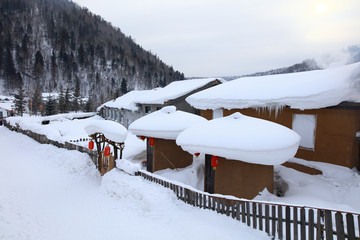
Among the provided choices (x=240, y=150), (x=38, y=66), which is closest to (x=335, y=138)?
(x=240, y=150)

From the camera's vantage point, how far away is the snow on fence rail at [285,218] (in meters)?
4.19

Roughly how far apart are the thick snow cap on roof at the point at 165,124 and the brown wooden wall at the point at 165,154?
816mm

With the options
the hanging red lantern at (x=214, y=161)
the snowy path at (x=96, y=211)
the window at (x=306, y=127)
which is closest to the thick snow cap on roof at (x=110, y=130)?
the snowy path at (x=96, y=211)

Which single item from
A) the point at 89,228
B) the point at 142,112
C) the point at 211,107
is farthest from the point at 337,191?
the point at 142,112

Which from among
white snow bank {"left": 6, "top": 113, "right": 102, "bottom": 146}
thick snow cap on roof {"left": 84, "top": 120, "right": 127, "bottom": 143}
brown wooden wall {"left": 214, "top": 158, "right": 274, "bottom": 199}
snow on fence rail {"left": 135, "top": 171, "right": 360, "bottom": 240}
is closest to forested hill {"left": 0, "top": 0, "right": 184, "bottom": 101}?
white snow bank {"left": 6, "top": 113, "right": 102, "bottom": 146}

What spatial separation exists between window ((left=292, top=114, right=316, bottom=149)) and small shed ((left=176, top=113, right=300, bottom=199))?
8.52 ft

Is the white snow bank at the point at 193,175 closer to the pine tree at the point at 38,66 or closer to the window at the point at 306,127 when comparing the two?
the window at the point at 306,127

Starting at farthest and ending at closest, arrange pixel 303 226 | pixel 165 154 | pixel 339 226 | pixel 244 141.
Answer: pixel 165 154 → pixel 244 141 → pixel 303 226 → pixel 339 226

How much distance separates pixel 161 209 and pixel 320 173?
266 inches

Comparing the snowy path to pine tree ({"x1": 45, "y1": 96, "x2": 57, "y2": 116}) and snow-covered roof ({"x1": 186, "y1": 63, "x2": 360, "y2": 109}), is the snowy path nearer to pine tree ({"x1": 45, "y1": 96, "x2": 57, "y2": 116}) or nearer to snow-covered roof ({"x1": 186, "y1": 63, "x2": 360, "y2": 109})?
snow-covered roof ({"x1": 186, "y1": 63, "x2": 360, "y2": 109})

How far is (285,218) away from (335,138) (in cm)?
536

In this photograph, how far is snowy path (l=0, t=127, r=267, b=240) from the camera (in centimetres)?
548

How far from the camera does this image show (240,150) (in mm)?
6098

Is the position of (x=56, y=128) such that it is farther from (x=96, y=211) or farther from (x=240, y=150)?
(x=240, y=150)
